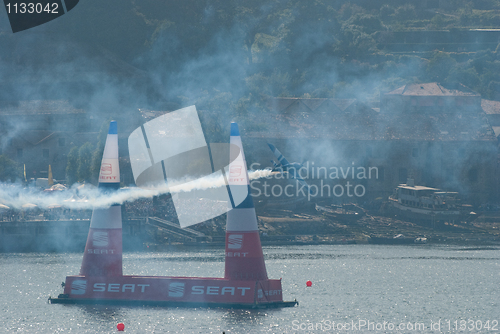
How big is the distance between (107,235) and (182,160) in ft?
192

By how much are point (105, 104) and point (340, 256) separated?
Answer: 57.8m

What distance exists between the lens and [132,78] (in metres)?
125

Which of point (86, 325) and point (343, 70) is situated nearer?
point (86, 325)

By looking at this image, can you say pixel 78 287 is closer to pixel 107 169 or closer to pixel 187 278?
pixel 187 278

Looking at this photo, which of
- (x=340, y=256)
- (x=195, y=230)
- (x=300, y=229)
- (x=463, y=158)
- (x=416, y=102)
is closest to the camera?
(x=340, y=256)

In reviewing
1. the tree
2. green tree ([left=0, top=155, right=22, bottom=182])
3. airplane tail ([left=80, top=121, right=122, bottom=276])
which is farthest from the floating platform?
the tree

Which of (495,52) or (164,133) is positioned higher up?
(495,52)

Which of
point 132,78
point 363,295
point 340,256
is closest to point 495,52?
point 132,78

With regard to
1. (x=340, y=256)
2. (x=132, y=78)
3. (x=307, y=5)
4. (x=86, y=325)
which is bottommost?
(x=340, y=256)

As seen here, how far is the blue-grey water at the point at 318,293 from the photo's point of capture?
3672cm

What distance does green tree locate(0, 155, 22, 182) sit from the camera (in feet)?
299

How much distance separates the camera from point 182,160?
9194 cm

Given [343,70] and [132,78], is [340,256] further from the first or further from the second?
[343,70]

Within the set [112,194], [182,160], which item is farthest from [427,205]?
[112,194]
